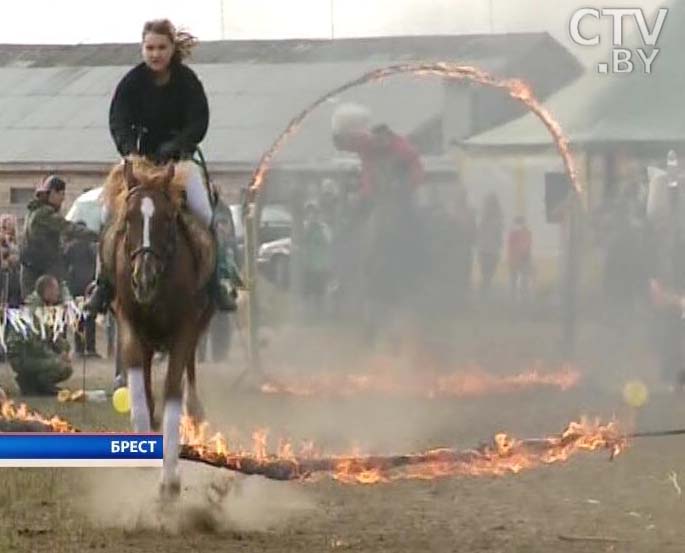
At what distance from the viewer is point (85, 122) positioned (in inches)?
405

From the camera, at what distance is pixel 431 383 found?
38.2ft

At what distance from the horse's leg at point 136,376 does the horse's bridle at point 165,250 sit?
0.49 m

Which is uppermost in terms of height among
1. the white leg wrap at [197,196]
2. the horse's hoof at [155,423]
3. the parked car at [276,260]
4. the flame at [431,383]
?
the white leg wrap at [197,196]

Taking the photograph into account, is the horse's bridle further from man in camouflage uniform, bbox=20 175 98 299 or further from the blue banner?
man in camouflage uniform, bbox=20 175 98 299

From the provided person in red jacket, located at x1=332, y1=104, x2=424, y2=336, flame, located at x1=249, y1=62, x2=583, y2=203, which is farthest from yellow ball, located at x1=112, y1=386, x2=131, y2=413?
person in red jacket, located at x1=332, y1=104, x2=424, y2=336

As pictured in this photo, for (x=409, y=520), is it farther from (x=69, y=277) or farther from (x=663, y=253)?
(x=663, y=253)

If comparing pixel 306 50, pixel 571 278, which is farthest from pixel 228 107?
pixel 571 278

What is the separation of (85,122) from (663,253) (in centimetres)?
383

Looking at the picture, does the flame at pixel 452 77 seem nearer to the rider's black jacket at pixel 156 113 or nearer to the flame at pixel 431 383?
the flame at pixel 431 383

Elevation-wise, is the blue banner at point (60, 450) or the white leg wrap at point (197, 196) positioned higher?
the white leg wrap at point (197, 196)

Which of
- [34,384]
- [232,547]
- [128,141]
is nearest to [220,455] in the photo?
[232,547]

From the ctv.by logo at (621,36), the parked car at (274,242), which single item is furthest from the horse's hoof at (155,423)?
the ctv.by logo at (621,36)

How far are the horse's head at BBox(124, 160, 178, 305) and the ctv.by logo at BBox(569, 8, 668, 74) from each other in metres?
2.15

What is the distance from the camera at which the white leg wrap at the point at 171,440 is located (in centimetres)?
938
